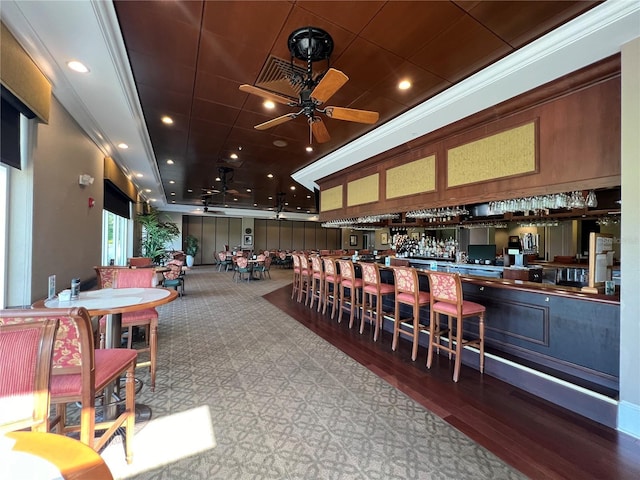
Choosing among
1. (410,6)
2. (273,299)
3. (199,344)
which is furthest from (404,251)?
(410,6)

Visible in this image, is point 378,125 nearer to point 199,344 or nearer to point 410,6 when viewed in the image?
point 410,6

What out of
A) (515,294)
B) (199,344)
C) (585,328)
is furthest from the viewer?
(199,344)

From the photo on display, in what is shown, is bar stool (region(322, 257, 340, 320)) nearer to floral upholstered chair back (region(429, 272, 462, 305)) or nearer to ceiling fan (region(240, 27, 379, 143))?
floral upholstered chair back (region(429, 272, 462, 305))

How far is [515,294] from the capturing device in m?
3.07

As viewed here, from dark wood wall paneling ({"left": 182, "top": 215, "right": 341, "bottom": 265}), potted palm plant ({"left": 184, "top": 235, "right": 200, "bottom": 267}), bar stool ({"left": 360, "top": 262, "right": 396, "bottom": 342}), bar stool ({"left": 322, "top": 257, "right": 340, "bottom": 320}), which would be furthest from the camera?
dark wood wall paneling ({"left": 182, "top": 215, "right": 341, "bottom": 265})

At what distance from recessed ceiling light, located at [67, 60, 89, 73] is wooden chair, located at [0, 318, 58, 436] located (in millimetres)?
2580

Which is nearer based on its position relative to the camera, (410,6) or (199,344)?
(410,6)

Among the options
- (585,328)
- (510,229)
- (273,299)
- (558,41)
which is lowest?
(273,299)

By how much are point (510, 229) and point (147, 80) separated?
984cm

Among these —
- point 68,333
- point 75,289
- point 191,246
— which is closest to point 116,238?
point 75,289

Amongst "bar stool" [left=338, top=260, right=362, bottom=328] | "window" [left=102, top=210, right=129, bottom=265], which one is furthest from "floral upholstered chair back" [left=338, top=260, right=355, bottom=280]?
"window" [left=102, top=210, right=129, bottom=265]

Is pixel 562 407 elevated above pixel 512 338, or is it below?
below

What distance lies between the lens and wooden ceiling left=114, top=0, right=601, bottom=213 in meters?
2.17

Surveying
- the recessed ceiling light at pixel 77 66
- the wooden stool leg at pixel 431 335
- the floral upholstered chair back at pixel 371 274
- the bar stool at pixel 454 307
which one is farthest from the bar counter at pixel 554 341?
the recessed ceiling light at pixel 77 66
